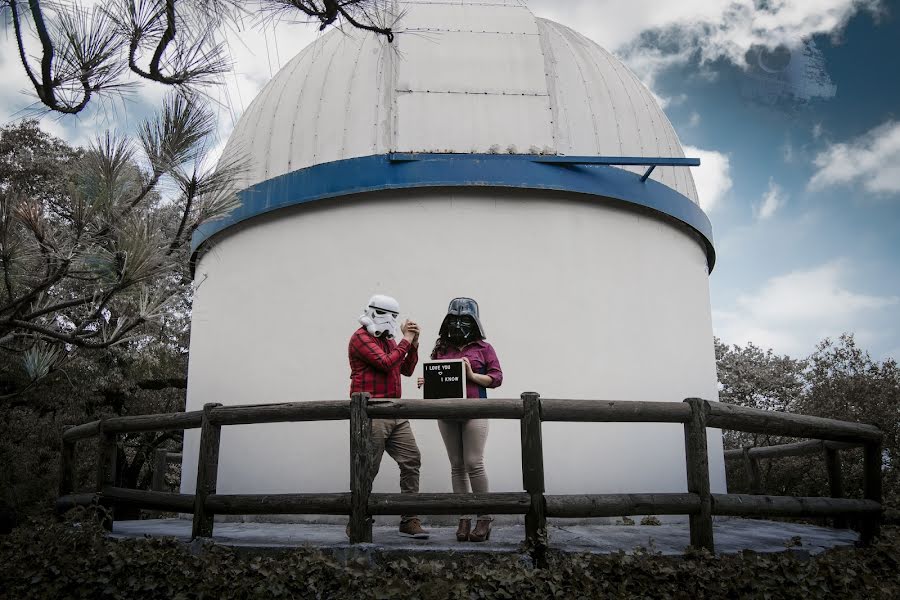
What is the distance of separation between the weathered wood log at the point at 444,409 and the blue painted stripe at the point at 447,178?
2862mm

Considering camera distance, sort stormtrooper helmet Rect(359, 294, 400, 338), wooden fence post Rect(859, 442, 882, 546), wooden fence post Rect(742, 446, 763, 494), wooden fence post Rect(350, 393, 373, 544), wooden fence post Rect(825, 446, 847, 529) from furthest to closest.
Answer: wooden fence post Rect(742, 446, 763, 494), wooden fence post Rect(825, 446, 847, 529), wooden fence post Rect(859, 442, 882, 546), stormtrooper helmet Rect(359, 294, 400, 338), wooden fence post Rect(350, 393, 373, 544)

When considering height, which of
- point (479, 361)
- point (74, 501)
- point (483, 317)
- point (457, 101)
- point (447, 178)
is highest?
point (457, 101)

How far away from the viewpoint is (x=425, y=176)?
271 inches

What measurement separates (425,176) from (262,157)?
6.37 ft

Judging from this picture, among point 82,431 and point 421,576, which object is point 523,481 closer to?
point 421,576

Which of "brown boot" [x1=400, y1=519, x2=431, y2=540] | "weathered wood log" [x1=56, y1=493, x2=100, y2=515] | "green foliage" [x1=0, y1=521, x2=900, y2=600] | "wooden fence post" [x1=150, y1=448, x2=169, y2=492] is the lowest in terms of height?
"green foliage" [x1=0, y1=521, x2=900, y2=600]

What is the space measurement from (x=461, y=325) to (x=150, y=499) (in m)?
2.46

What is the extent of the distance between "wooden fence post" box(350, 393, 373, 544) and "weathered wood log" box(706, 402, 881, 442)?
217 centimetres

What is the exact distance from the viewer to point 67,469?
6824 millimetres

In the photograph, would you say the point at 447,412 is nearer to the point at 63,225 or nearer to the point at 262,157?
the point at 63,225

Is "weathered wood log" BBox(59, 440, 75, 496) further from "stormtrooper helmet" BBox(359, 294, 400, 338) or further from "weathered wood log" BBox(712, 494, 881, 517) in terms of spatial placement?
"weathered wood log" BBox(712, 494, 881, 517)

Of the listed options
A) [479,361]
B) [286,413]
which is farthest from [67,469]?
[479,361]

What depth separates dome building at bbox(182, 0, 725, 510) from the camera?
266 inches

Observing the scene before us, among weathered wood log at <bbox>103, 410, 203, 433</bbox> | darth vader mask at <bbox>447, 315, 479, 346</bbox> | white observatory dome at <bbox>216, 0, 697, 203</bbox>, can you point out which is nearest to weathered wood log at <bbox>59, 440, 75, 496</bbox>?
weathered wood log at <bbox>103, 410, 203, 433</bbox>
